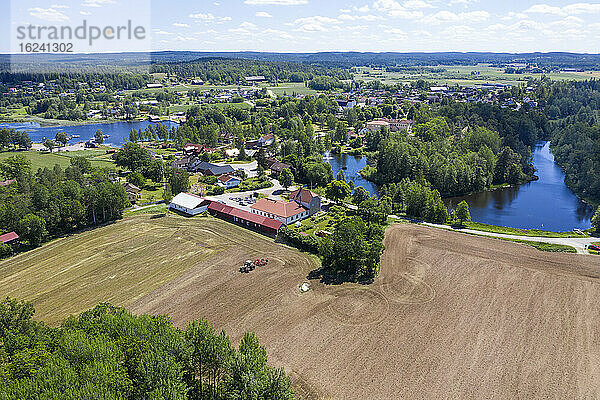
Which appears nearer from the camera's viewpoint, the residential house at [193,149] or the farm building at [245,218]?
the farm building at [245,218]

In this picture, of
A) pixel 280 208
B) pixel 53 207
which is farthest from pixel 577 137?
pixel 53 207

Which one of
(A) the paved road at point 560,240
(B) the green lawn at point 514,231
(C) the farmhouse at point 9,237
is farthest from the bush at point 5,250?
(B) the green lawn at point 514,231

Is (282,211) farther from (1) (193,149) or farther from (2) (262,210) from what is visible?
(1) (193,149)

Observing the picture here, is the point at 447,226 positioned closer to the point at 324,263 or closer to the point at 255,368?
the point at 324,263

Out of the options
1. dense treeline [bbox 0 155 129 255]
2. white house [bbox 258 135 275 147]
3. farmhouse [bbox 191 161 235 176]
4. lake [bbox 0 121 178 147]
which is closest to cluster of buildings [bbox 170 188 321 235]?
dense treeline [bbox 0 155 129 255]

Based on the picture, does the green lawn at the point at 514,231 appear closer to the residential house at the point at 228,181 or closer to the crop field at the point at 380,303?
the crop field at the point at 380,303

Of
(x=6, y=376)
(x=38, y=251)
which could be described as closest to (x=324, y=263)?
(x=6, y=376)

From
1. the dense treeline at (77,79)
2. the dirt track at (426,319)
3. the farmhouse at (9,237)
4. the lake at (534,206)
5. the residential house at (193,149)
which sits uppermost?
the dense treeline at (77,79)
